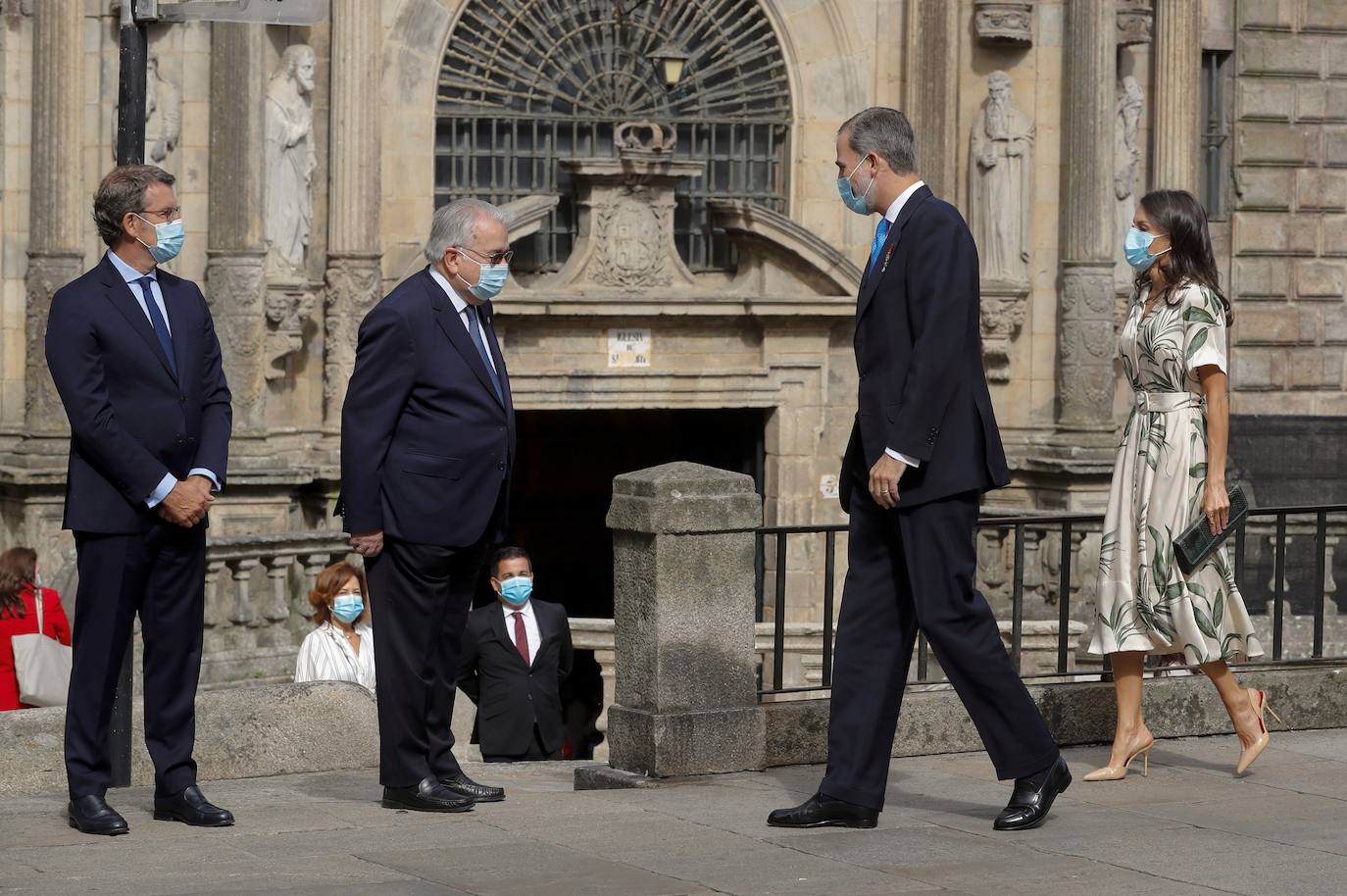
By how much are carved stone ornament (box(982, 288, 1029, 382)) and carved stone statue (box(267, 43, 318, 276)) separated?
17.4 feet

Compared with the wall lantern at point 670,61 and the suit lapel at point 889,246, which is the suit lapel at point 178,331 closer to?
the suit lapel at point 889,246

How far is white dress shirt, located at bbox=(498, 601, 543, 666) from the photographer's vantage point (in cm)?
1106

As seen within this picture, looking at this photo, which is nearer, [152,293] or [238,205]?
[152,293]

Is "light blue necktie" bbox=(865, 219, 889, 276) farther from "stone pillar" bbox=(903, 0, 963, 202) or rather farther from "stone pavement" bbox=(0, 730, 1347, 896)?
"stone pillar" bbox=(903, 0, 963, 202)

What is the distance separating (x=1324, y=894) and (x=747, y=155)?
43.9ft

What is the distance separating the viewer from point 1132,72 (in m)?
19.4

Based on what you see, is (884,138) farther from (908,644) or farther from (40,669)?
(40,669)

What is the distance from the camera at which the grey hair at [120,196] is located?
288 inches

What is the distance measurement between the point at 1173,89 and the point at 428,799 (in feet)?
43.2

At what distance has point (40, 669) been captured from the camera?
11.3 m

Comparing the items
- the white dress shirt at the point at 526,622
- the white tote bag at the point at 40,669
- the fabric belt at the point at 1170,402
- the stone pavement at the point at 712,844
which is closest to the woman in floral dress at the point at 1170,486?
the fabric belt at the point at 1170,402

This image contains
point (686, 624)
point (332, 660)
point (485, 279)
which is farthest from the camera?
point (332, 660)

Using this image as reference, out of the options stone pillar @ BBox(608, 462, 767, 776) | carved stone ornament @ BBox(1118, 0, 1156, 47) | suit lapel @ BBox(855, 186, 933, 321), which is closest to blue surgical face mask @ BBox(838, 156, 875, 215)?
suit lapel @ BBox(855, 186, 933, 321)

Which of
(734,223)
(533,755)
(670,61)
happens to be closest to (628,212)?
(734,223)
